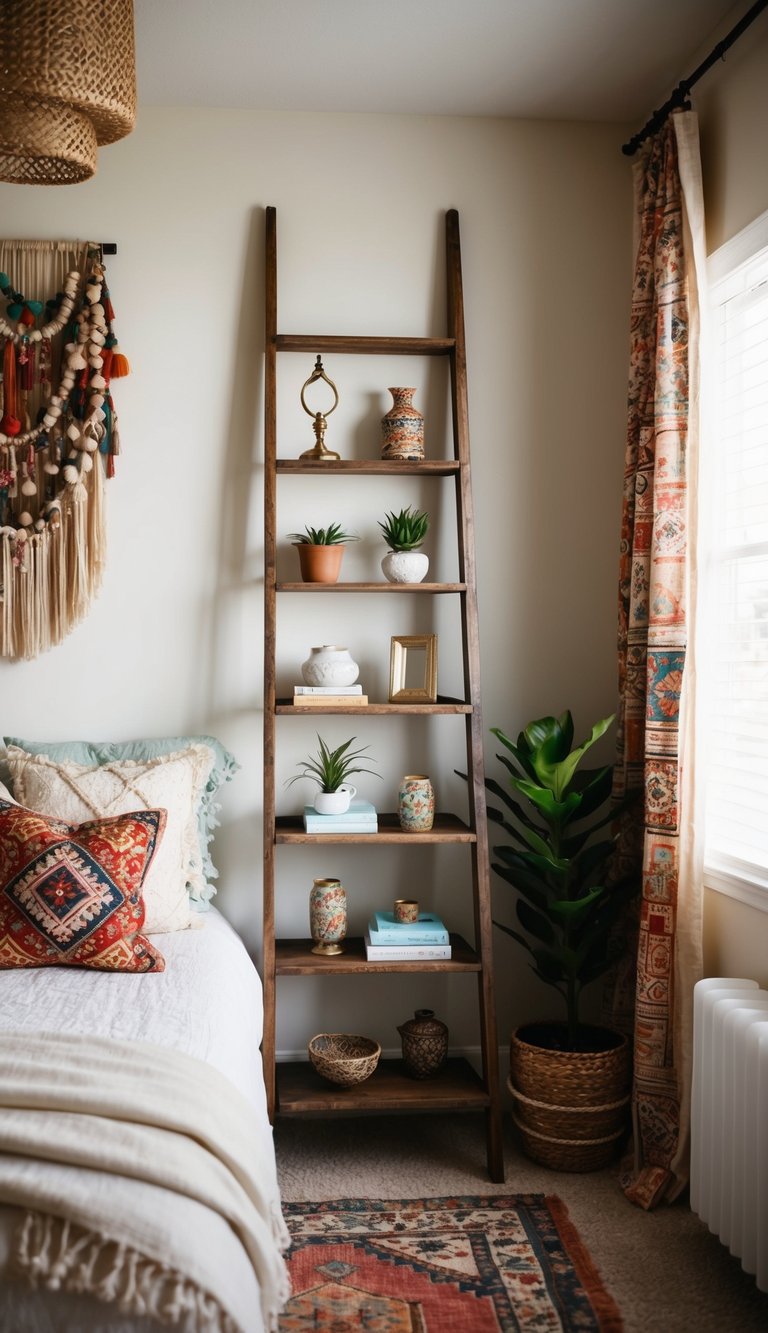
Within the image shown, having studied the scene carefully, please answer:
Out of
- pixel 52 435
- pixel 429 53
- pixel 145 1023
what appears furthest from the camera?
pixel 52 435

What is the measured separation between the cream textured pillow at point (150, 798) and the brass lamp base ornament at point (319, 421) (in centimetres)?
89

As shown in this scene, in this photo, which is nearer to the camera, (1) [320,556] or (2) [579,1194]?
(2) [579,1194]

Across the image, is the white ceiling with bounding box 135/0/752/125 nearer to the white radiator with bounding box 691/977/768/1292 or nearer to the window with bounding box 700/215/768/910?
the window with bounding box 700/215/768/910

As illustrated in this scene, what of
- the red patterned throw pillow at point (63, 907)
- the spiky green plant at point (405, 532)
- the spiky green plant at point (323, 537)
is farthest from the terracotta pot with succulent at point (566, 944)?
the red patterned throw pillow at point (63, 907)

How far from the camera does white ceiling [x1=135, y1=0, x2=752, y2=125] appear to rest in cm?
263

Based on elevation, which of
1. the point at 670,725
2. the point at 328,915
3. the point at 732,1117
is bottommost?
the point at 732,1117

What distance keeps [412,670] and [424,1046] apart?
1.04 metres

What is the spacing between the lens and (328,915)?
291cm

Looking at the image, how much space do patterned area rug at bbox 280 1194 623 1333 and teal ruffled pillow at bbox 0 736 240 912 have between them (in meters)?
0.90

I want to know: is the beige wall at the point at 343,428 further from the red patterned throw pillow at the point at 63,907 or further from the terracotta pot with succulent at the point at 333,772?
the red patterned throw pillow at the point at 63,907

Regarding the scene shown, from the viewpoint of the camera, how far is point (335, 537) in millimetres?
3033

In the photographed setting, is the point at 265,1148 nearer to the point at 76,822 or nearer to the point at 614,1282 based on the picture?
the point at 614,1282

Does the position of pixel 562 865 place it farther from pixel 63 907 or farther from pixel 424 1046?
pixel 63 907

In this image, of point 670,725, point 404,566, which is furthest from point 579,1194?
point 404,566
